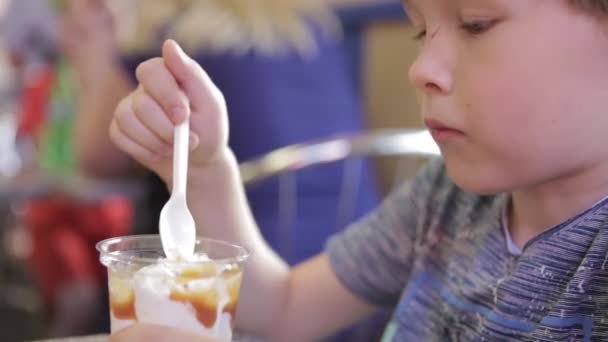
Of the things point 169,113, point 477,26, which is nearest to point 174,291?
point 169,113

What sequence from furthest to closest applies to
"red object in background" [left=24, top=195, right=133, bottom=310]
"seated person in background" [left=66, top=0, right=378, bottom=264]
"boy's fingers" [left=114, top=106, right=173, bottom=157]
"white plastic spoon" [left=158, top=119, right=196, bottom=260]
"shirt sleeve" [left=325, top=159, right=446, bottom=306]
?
1. "red object in background" [left=24, top=195, right=133, bottom=310]
2. "seated person in background" [left=66, top=0, right=378, bottom=264]
3. "shirt sleeve" [left=325, top=159, right=446, bottom=306]
4. "boy's fingers" [left=114, top=106, right=173, bottom=157]
5. "white plastic spoon" [left=158, top=119, right=196, bottom=260]

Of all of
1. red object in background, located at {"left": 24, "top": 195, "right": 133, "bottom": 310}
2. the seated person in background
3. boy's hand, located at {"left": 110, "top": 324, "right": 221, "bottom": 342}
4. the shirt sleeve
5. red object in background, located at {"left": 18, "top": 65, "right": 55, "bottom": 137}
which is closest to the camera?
boy's hand, located at {"left": 110, "top": 324, "right": 221, "bottom": 342}

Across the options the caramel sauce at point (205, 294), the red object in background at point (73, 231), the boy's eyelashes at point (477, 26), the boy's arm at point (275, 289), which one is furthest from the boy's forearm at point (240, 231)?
the red object in background at point (73, 231)

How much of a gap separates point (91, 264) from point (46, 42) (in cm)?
109

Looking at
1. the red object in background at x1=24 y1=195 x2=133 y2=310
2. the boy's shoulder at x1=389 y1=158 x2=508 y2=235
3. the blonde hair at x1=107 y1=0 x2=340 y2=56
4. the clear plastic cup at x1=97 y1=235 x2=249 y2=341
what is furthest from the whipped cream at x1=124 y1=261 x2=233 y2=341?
the red object in background at x1=24 y1=195 x2=133 y2=310

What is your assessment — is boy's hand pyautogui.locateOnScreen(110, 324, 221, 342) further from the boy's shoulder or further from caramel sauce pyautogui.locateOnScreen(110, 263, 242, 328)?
the boy's shoulder

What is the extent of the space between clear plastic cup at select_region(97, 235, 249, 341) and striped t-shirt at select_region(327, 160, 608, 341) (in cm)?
27

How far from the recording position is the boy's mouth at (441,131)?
72cm

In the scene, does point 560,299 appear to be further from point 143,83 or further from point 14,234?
point 14,234

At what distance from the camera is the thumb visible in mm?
803

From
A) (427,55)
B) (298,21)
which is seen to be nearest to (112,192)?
(298,21)

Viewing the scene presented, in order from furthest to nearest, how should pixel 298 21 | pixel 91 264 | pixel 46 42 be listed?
1. pixel 46 42
2. pixel 91 264
3. pixel 298 21

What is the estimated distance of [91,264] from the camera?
2.16 metres

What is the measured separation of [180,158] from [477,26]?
296mm
